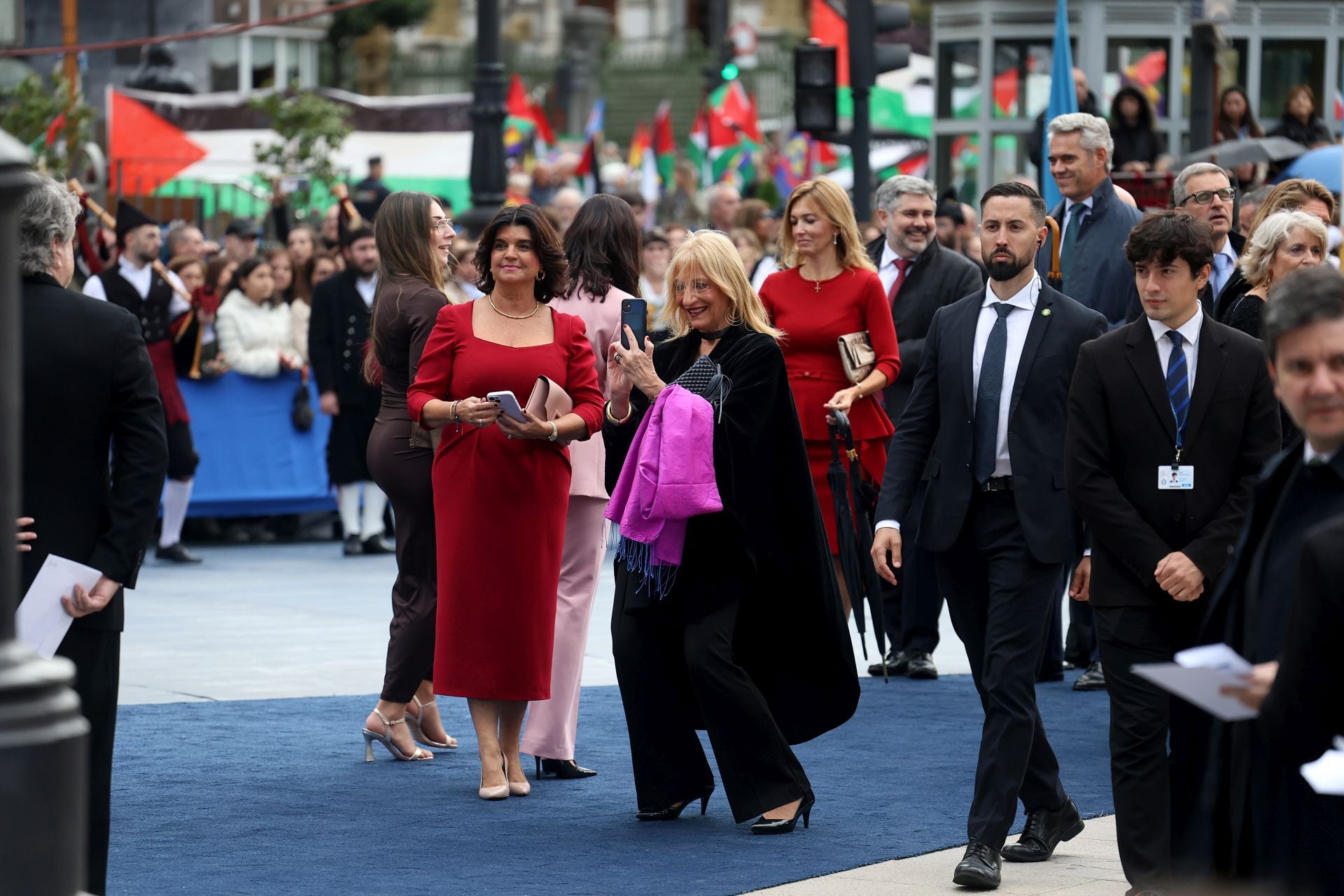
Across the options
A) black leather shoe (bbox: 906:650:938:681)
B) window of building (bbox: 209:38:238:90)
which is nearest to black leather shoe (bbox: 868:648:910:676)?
black leather shoe (bbox: 906:650:938:681)

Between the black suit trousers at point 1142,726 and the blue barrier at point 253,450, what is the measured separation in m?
10.5

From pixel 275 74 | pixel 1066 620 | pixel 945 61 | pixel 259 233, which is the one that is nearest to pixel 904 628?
pixel 1066 620

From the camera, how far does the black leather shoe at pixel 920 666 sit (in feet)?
33.7

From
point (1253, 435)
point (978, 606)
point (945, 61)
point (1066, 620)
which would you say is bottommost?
point (1066, 620)

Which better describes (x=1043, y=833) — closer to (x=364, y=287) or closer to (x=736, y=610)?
(x=736, y=610)

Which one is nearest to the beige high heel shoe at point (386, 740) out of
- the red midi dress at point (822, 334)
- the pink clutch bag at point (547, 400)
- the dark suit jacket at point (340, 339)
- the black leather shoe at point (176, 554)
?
the pink clutch bag at point (547, 400)

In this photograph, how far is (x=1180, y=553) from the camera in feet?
19.6

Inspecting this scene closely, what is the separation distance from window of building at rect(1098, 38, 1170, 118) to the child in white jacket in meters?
7.80

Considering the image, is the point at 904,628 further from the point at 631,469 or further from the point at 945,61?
the point at 945,61

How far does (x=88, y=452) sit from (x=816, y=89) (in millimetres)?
10656

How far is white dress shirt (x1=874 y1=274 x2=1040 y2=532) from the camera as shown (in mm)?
6754

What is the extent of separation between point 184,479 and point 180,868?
830 cm

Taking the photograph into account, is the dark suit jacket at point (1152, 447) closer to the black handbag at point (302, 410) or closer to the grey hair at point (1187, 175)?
the grey hair at point (1187, 175)

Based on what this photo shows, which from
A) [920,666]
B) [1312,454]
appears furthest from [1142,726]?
[920,666]
